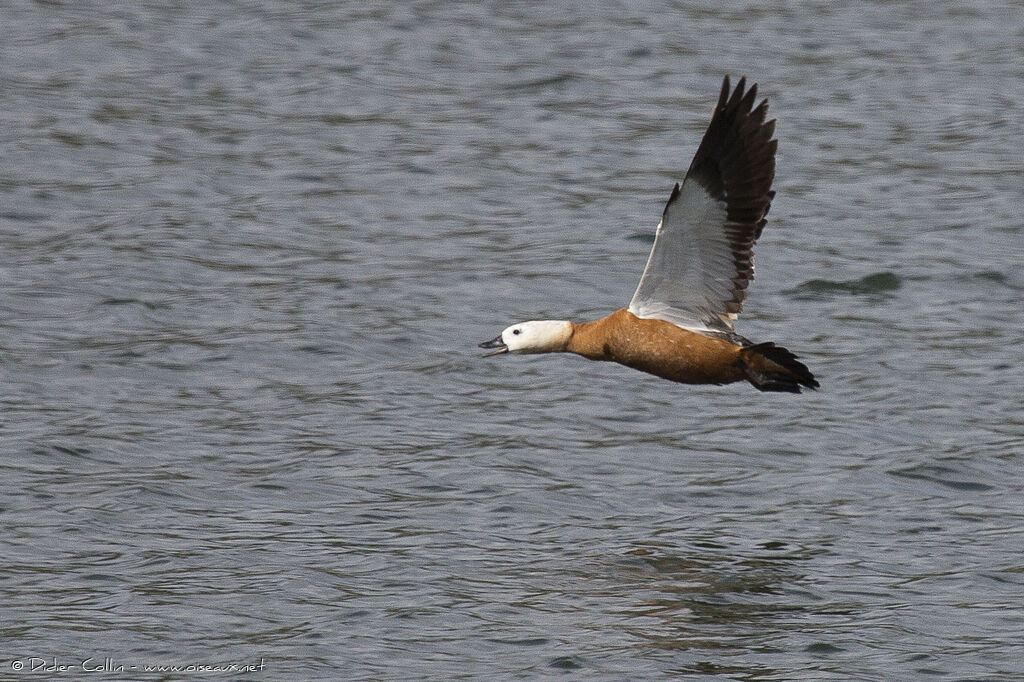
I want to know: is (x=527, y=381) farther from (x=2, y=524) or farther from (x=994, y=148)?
(x=994, y=148)

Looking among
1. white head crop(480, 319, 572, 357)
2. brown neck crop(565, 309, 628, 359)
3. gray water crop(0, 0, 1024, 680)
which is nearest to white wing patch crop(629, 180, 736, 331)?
brown neck crop(565, 309, 628, 359)

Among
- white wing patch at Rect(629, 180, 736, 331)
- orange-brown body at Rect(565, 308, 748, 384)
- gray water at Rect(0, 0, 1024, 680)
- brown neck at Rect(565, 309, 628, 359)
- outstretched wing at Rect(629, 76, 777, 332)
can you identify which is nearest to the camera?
outstretched wing at Rect(629, 76, 777, 332)

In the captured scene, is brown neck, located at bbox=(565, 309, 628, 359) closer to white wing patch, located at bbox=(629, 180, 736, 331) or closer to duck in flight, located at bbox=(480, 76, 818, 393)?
duck in flight, located at bbox=(480, 76, 818, 393)

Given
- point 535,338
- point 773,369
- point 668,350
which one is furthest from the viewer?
point 535,338

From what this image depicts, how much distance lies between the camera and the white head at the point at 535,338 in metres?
11.8

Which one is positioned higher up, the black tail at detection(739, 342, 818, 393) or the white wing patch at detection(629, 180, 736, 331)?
the white wing patch at detection(629, 180, 736, 331)

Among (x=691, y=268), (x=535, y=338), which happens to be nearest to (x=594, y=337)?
(x=535, y=338)

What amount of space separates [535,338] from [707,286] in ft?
3.87

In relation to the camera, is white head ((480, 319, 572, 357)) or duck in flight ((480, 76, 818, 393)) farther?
white head ((480, 319, 572, 357))

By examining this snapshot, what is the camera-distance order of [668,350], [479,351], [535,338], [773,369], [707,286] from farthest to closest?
1. [479,351]
2. [535,338]
3. [707,286]
4. [668,350]
5. [773,369]

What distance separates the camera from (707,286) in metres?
11.6

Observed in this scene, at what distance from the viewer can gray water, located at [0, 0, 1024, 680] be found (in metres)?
11.2

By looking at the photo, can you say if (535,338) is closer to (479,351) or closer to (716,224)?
(716,224)

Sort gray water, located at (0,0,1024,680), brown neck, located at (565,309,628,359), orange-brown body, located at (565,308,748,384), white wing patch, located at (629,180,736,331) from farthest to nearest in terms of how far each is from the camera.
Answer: brown neck, located at (565,309,628,359), orange-brown body, located at (565,308,748,384), gray water, located at (0,0,1024,680), white wing patch, located at (629,180,736,331)
